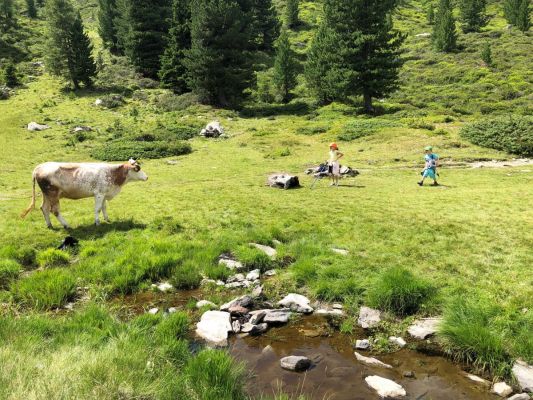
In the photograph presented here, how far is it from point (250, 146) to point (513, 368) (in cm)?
3123

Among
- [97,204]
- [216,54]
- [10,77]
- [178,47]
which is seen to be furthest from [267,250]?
[10,77]

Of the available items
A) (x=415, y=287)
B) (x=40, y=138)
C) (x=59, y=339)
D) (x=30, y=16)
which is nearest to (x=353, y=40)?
(x=40, y=138)

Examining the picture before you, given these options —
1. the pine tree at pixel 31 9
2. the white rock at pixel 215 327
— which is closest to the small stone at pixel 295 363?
the white rock at pixel 215 327

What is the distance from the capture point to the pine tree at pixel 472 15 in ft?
361

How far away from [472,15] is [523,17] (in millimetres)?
15156

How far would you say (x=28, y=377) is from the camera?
461 centimetres

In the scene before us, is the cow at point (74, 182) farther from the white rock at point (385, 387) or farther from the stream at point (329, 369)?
the white rock at point (385, 387)

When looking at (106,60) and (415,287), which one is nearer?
(415,287)

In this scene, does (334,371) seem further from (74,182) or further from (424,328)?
(74,182)

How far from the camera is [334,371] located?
21.5ft

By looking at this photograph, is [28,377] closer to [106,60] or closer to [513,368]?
[513,368]

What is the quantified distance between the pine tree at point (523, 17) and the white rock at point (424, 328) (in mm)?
118513

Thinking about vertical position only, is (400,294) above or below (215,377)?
below

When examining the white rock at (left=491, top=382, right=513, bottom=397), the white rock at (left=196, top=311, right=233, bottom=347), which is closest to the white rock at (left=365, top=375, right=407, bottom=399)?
the white rock at (left=491, top=382, right=513, bottom=397)
